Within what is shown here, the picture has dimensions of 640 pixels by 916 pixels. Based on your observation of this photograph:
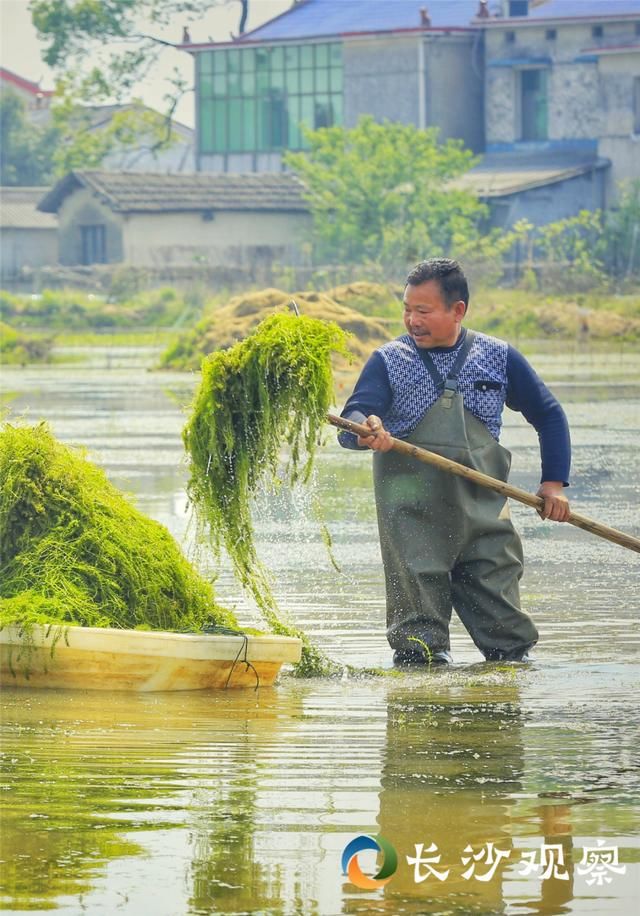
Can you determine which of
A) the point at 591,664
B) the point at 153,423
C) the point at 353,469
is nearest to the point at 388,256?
the point at 153,423

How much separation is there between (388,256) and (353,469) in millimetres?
26906

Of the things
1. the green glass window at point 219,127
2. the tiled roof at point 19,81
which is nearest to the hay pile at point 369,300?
the green glass window at point 219,127

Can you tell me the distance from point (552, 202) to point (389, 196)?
4333 millimetres

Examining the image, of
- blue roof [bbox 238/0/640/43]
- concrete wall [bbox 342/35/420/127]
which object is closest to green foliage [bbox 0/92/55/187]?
blue roof [bbox 238/0/640/43]

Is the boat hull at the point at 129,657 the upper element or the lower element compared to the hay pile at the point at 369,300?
lower

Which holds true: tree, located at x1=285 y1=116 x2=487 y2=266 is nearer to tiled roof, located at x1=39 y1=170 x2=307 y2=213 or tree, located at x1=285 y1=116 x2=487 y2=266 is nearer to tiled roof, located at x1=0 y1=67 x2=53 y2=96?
tiled roof, located at x1=39 y1=170 x2=307 y2=213

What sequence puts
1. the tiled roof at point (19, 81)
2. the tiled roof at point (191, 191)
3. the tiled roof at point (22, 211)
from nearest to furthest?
the tiled roof at point (191, 191)
the tiled roof at point (22, 211)
the tiled roof at point (19, 81)

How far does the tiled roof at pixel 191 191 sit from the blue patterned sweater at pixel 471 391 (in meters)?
40.1

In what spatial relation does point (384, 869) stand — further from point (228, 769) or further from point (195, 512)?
point (195, 512)

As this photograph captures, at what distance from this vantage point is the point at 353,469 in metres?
16.5

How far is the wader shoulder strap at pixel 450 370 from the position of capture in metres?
7.41

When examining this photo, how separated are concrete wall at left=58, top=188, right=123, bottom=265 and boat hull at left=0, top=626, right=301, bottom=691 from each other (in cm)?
4232

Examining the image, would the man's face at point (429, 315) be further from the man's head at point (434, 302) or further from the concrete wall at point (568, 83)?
the concrete wall at point (568, 83)

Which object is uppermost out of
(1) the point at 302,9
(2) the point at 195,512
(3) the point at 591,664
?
(1) the point at 302,9
